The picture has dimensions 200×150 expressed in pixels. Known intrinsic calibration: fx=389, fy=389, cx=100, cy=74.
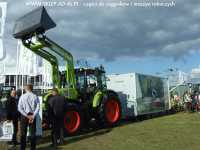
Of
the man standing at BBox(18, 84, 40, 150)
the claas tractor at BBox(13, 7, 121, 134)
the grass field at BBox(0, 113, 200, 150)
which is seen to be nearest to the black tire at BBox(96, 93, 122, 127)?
the claas tractor at BBox(13, 7, 121, 134)

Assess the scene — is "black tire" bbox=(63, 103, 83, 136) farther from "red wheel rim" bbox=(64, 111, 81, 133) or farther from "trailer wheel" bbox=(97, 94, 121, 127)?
"trailer wheel" bbox=(97, 94, 121, 127)

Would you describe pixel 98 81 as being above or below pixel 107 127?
above

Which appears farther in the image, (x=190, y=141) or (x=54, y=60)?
(x=54, y=60)

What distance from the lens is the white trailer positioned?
20.6 metres

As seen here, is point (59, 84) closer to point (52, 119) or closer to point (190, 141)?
point (52, 119)

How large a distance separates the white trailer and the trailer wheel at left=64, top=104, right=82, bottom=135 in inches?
238

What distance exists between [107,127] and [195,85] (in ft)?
54.3

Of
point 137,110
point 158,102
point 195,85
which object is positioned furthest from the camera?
point 195,85

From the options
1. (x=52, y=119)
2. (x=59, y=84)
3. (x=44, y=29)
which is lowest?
(x=52, y=119)

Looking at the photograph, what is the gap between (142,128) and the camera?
16.6 m

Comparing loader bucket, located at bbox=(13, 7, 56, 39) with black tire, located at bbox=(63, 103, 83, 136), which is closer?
loader bucket, located at bbox=(13, 7, 56, 39)

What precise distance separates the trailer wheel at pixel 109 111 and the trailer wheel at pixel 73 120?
1.92 meters

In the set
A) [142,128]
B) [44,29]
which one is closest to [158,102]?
[142,128]

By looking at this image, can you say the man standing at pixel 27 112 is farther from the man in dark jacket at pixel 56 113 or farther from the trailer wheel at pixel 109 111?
the trailer wheel at pixel 109 111
